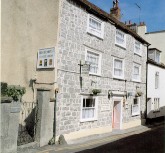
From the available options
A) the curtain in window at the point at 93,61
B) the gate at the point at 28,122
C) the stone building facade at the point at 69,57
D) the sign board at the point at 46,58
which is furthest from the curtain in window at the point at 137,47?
the gate at the point at 28,122

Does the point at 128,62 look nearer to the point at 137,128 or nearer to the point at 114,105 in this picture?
the point at 114,105

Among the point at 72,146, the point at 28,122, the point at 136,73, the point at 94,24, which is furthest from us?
the point at 136,73

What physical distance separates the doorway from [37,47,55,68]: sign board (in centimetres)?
725

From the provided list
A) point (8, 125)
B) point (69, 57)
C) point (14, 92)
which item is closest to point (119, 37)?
point (69, 57)

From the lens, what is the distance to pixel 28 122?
13445 millimetres

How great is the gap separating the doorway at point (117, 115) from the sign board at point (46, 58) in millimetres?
7249

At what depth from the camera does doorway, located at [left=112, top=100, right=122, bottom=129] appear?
1852cm

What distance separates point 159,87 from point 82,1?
15.3 metres

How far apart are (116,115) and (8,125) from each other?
35.4 ft

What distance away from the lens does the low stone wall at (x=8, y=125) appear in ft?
30.0

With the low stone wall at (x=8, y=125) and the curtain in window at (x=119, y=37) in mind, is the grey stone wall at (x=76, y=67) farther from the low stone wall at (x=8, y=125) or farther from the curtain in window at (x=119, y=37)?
the low stone wall at (x=8, y=125)

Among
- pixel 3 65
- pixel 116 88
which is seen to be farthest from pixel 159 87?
pixel 3 65

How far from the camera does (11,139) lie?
9.52 m

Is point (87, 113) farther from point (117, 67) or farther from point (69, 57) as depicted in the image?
point (117, 67)
